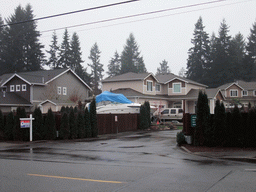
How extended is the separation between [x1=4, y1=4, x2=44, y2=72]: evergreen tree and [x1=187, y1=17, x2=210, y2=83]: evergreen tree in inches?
1701

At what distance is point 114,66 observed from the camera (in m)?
120

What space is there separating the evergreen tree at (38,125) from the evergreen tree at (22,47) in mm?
60720

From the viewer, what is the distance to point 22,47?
268 ft

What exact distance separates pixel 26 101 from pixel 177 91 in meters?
23.8

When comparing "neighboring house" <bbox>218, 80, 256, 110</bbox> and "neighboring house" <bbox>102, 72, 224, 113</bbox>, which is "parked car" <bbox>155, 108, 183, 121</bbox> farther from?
"neighboring house" <bbox>218, 80, 256, 110</bbox>

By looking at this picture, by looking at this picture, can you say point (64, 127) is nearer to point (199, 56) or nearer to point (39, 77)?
point (39, 77)

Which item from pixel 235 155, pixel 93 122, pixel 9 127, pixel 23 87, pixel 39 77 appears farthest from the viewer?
pixel 39 77

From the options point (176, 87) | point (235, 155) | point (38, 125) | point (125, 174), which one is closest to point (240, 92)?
point (176, 87)

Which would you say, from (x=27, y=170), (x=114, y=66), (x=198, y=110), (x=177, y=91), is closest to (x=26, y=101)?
(x=177, y=91)

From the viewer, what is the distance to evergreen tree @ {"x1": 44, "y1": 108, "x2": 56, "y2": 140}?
2155 cm

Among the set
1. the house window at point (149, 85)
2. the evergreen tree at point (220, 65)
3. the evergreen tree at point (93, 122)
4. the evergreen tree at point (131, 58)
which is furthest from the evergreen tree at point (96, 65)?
the evergreen tree at point (93, 122)

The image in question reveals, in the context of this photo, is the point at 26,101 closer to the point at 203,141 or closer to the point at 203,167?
the point at 203,141

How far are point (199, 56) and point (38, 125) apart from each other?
3179 inches

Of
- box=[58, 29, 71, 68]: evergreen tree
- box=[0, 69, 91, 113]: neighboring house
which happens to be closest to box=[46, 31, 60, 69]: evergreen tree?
box=[58, 29, 71, 68]: evergreen tree
